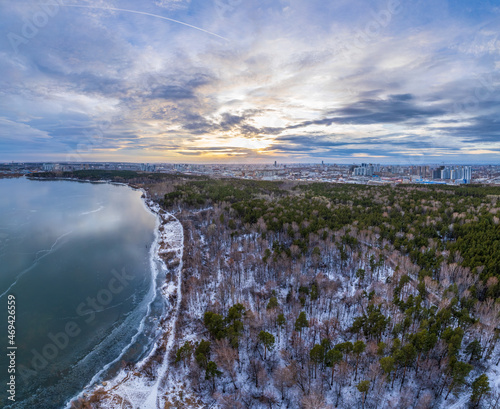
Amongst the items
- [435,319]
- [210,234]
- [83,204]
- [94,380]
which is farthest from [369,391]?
[83,204]

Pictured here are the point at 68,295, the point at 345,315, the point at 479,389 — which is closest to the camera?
the point at 479,389

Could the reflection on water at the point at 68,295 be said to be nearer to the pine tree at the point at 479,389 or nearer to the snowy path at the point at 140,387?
the snowy path at the point at 140,387

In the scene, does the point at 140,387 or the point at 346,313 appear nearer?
the point at 140,387

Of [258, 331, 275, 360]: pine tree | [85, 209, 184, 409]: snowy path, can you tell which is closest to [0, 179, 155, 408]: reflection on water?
[85, 209, 184, 409]: snowy path

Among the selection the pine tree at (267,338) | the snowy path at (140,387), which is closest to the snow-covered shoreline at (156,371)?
the snowy path at (140,387)

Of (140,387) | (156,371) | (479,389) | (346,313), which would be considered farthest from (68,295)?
(479,389)

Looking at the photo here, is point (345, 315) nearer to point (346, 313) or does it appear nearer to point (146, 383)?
point (346, 313)
